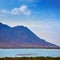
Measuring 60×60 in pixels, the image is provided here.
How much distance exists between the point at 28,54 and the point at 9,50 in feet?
2.10

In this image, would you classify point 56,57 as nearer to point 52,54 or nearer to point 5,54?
point 52,54

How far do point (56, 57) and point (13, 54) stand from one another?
1.28 meters

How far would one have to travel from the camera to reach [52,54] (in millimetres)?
7672

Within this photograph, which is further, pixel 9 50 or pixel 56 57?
pixel 9 50

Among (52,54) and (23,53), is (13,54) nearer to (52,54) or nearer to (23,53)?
(23,53)

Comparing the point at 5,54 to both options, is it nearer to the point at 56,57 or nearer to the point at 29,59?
the point at 29,59

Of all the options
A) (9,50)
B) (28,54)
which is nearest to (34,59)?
(28,54)

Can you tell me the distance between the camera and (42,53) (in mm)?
7625

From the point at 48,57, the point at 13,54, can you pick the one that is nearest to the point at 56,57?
the point at 48,57

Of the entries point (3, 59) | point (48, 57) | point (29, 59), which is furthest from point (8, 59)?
point (48, 57)

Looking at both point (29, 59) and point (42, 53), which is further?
point (42, 53)

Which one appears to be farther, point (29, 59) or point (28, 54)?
point (28, 54)

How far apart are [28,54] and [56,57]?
34.8 inches

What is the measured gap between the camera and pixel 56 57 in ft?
23.9
